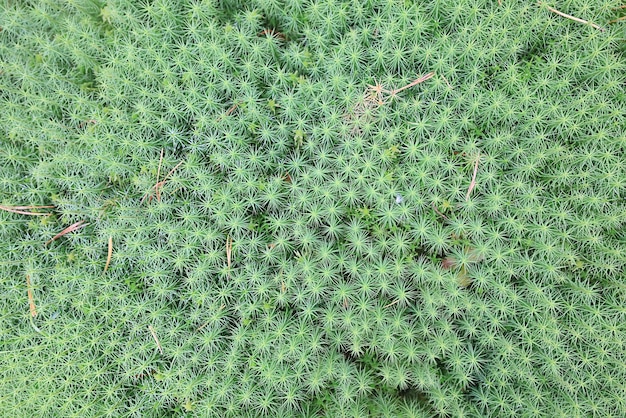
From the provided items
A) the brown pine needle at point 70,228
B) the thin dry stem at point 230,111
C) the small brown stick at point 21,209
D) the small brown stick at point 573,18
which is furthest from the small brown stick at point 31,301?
the small brown stick at point 573,18

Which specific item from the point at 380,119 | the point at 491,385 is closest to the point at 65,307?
the point at 380,119

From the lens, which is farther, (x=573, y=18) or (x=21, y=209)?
(x=21, y=209)

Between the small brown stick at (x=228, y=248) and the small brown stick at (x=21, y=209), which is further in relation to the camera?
the small brown stick at (x=21, y=209)

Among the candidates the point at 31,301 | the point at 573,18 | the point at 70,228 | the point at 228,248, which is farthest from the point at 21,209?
the point at 573,18

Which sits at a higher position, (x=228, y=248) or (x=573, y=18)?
(x=573, y=18)

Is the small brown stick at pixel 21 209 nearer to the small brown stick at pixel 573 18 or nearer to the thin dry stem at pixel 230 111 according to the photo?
the thin dry stem at pixel 230 111

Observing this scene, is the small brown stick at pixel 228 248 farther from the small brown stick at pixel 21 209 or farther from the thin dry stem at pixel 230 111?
the small brown stick at pixel 21 209

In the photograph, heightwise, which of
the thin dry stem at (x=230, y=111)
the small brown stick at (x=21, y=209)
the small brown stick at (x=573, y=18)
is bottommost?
→ the small brown stick at (x=21, y=209)

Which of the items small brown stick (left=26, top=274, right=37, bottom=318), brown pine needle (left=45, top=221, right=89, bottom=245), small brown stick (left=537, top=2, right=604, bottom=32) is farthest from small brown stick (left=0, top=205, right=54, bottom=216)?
small brown stick (left=537, top=2, right=604, bottom=32)

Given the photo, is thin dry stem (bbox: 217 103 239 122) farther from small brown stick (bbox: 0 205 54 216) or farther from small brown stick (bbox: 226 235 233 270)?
small brown stick (bbox: 0 205 54 216)

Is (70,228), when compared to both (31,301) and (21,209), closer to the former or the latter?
(21,209)

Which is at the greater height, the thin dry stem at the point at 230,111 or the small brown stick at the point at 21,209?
the thin dry stem at the point at 230,111

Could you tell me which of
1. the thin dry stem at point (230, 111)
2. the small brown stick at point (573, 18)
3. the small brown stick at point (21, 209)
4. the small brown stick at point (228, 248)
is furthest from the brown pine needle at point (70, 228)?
the small brown stick at point (573, 18)
